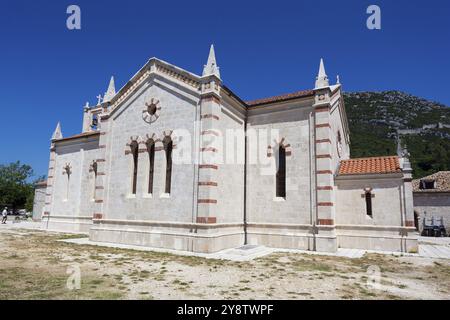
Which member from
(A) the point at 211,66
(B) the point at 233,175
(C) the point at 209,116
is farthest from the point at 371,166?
(A) the point at 211,66

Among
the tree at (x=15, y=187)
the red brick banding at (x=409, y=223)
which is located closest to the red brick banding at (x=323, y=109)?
the red brick banding at (x=409, y=223)

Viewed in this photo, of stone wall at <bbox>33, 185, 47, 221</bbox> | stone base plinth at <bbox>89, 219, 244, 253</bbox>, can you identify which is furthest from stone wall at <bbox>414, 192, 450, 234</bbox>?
stone wall at <bbox>33, 185, 47, 221</bbox>

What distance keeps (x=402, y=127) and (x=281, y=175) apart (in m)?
89.9

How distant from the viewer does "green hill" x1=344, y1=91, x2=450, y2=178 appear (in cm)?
6449

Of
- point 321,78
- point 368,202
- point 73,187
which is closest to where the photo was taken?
point 321,78

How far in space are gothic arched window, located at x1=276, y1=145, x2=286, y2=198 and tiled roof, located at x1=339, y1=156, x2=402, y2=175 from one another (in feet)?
11.8

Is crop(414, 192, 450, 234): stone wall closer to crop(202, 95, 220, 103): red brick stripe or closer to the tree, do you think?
crop(202, 95, 220, 103): red brick stripe

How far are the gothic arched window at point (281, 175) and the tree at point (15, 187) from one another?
62.7m

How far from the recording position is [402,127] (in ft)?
304

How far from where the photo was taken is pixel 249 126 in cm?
2073

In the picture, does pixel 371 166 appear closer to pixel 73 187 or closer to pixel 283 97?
pixel 283 97

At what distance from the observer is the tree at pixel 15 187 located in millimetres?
64688
